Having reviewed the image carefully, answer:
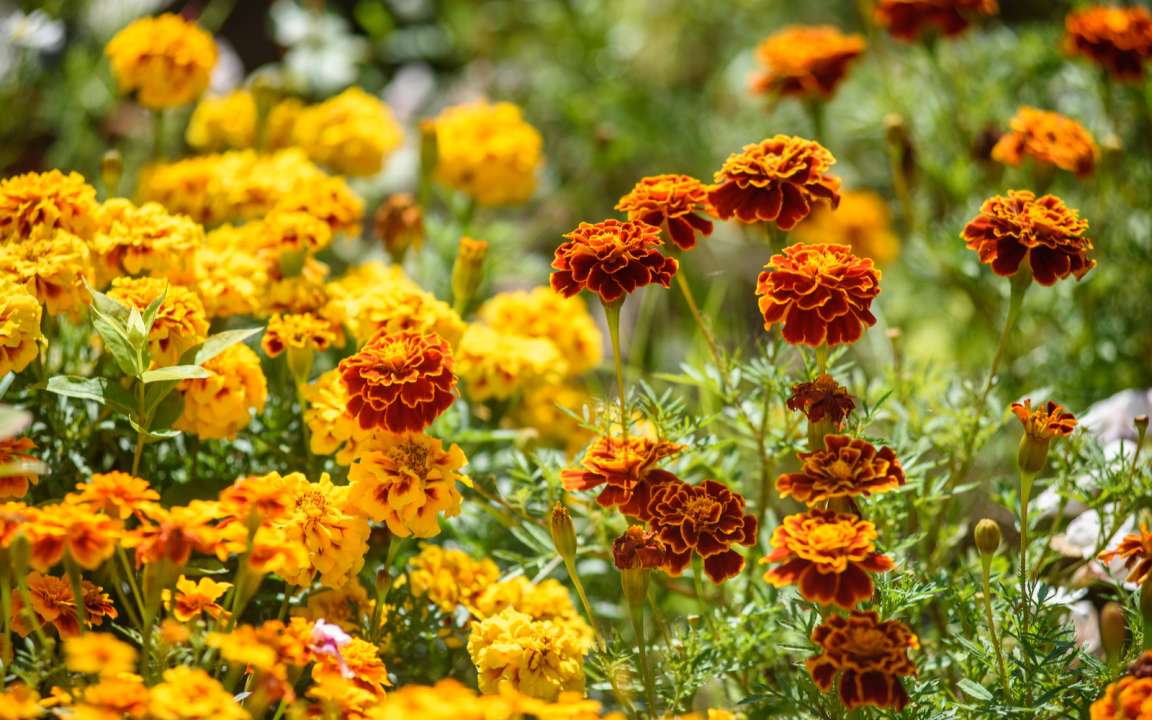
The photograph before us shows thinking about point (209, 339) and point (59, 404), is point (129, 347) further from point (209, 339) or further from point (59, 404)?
point (59, 404)

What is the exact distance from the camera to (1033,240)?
1.03 meters

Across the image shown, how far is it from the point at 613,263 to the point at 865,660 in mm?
369

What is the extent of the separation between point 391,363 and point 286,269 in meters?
0.33

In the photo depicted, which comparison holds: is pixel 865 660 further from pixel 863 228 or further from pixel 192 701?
pixel 863 228

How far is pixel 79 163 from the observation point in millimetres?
2064

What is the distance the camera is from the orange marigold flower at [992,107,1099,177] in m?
1.42

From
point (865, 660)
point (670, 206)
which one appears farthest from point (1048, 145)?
point (865, 660)

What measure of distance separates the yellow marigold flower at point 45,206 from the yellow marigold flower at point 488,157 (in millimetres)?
569

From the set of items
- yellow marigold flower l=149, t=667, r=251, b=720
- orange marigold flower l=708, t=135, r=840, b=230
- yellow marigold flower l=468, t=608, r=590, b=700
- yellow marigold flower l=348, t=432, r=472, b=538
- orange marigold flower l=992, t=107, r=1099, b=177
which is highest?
orange marigold flower l=992, t=107, r=1099, b=177

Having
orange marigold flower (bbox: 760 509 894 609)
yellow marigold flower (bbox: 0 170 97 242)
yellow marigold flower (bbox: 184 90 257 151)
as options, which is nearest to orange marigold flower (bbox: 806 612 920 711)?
orange marigold flower (bbox: 760 509 894 609)

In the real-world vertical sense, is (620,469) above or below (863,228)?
below

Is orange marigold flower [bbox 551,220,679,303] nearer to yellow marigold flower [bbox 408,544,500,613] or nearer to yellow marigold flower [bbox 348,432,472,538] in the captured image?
yellow marigold flower [bbox 348,432,472,538]

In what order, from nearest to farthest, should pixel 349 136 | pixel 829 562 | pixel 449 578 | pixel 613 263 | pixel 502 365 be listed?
pixel 829 562
pixel 613 263
pixel 449 578
pixel 502 365
pixel 349 136

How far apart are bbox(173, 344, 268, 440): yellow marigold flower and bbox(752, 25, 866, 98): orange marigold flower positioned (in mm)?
815
